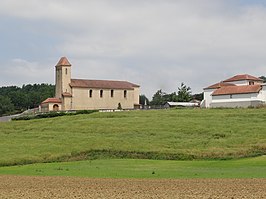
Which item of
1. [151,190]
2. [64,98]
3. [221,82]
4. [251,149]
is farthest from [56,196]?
[221,82]

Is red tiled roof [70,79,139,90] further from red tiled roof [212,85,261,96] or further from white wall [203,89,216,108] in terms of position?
red tiled roof [212,85,261,96]

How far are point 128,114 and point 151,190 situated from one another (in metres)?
67.3

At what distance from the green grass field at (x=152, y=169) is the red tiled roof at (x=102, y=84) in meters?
91.2

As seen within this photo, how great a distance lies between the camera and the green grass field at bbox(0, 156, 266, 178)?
34.3 meters

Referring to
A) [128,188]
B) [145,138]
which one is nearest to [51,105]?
[145,138]

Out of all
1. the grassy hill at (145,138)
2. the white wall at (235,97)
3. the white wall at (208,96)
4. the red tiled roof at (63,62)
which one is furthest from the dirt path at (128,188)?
the red tiled roof at (63,62)

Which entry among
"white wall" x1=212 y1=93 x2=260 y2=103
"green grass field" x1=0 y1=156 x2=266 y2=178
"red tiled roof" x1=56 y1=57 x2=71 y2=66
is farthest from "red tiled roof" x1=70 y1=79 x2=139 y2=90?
"green grass field" x1=0 y1=156 x2=266 y2=178

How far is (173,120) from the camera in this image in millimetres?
76438

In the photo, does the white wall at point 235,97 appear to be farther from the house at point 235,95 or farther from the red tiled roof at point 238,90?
the red tiled roof at point 238,90

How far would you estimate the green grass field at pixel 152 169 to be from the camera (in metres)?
34.3

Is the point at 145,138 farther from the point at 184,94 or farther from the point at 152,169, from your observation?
the point at 184,94

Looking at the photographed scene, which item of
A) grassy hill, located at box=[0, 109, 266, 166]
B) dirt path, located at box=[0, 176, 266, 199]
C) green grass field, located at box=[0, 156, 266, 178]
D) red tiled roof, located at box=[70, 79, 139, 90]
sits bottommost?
green grass field, located at box=[0, 156, 266, 178]

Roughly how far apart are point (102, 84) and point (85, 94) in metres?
6.92

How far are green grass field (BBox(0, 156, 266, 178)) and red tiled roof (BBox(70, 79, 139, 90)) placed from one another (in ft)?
299
